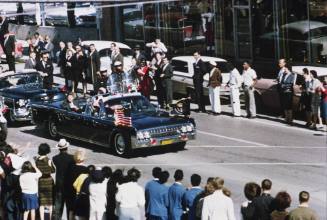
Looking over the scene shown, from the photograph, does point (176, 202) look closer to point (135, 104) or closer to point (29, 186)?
point (29, 186)

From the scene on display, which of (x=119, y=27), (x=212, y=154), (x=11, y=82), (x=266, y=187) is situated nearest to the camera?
(x=266, y=187)

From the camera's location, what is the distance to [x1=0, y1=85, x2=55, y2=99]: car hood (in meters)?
23.4

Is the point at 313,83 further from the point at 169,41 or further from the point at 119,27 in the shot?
the point at 119,27

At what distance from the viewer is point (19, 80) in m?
24.8

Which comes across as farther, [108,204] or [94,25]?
[94,25]

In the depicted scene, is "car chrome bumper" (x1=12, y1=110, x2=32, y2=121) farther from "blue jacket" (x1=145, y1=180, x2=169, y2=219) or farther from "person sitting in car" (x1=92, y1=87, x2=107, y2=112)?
"blue jacket" (x1=145, y1=180, x2=169, y2=219)

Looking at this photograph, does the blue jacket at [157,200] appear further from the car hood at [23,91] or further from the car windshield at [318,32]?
the car windshield at [318,32]

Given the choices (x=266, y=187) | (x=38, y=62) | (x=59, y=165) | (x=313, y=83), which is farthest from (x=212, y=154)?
(x=38, y=62)

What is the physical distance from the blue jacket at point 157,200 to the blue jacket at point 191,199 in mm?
410

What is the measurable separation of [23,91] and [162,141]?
7.14m

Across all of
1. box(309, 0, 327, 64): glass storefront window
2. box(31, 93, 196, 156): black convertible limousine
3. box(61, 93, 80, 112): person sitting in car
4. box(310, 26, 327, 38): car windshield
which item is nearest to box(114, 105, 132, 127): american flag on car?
box(31, 93, 196, 156): black convertible limousine

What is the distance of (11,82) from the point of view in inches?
977

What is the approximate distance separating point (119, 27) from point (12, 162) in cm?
2802

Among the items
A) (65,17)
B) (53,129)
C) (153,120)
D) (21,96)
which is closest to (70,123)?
(53,129)
